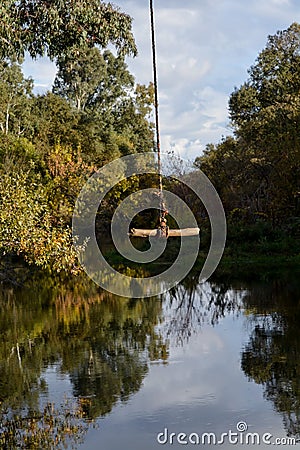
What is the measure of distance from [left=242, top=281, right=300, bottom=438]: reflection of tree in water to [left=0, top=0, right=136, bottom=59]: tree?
14.6ft

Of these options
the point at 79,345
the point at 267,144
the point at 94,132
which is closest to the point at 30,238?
the point at 79,345

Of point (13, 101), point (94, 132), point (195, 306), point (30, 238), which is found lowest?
point (195, 306)

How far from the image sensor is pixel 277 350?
28.6ft

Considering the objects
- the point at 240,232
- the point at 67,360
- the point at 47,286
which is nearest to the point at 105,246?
the point at 240,232

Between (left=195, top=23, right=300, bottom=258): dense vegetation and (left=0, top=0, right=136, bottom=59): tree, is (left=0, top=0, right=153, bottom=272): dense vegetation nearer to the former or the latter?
(left=0, top=0, right=136, bottom=59): tree

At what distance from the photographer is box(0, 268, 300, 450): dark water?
5871mm

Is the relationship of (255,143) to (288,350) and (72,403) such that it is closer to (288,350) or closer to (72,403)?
(288,350)

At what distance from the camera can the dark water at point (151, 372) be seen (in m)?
5.87

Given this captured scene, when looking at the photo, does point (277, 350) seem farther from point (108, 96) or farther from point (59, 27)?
point (108, 96)

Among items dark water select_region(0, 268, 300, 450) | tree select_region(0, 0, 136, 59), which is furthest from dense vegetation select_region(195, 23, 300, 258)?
tree select_region(0, 0, 136, 59)

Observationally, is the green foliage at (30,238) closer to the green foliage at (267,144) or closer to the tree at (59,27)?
the tree at (59,27)

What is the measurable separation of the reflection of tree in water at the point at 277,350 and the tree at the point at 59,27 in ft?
14.6

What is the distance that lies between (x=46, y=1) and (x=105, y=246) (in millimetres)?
16771

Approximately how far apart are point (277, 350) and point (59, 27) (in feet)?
16.6
